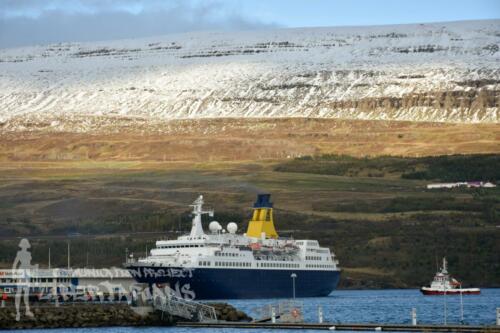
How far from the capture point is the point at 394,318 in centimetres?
8700

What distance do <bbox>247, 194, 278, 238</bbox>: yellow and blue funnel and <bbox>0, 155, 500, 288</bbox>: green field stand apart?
48.2 feet

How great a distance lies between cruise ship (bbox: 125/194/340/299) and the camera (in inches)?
4621

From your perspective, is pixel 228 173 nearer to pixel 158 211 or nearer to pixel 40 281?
pixel 158 211

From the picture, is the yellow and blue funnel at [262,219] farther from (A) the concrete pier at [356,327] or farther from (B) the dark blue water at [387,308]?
(A) the concrete pier at [356,327]

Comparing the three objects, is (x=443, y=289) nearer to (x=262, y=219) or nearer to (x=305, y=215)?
(x=262, y=219)

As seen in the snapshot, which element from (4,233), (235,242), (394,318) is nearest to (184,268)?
(235,242)

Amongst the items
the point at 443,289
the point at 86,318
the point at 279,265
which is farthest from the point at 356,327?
the point at 279,265

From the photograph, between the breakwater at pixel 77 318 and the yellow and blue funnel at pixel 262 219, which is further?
the yellow and blue funnel at pixel 262 219

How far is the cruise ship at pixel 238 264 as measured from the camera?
11738 cm

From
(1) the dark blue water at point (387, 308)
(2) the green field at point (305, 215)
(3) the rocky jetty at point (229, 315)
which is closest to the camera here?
(1) the dark blue water at point (387, 308)

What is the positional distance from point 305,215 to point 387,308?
2535 inches

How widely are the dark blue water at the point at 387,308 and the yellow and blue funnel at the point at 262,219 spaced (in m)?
8.22

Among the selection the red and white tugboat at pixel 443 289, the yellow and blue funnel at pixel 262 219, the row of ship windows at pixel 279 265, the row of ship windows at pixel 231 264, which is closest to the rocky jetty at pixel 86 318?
the row of ship windows at pixel 231 264

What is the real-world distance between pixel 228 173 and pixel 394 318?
11150 centimetres
